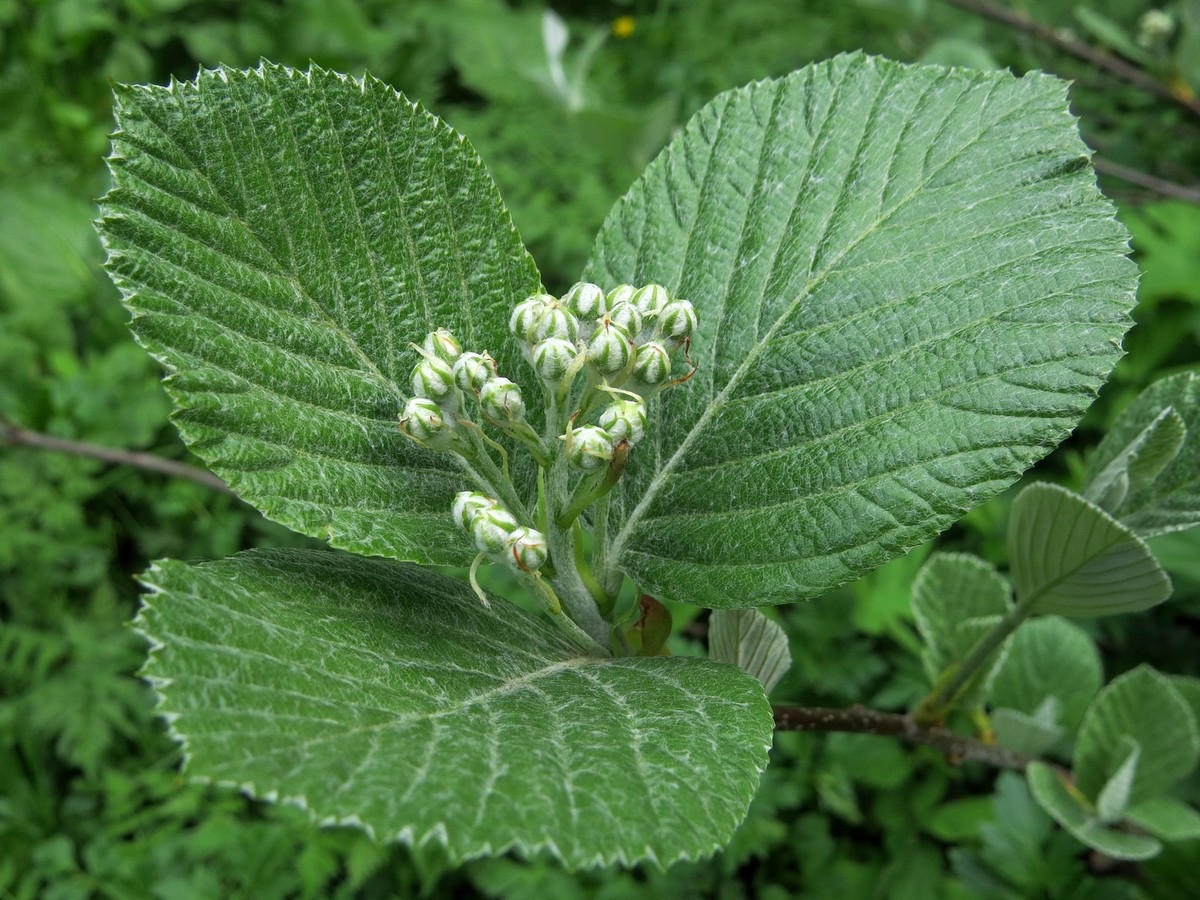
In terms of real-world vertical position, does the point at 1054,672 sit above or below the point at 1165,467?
below

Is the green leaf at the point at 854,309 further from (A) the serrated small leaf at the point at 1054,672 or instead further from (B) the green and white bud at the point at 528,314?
(A) the serrated small leaf at the point at 1054,672

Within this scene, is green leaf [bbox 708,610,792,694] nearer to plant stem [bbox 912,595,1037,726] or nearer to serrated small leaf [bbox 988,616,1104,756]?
plant stem [bbox 912,595,1037,726]

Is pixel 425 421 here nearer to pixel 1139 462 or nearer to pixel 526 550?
pixel 526 550

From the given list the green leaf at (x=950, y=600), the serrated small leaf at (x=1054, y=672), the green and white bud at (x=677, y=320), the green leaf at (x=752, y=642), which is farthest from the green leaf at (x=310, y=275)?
the serrated small leaf at (x=1054, y=672)

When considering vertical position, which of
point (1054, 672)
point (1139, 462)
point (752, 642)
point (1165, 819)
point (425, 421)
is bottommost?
point (1165, 819)

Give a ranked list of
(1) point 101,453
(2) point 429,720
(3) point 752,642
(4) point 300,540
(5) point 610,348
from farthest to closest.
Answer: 1. (4) point 300,540
2. (1) point 101,453
3. (3) point 752,642
4. (5) point 610,348
5. (2) point 429,720

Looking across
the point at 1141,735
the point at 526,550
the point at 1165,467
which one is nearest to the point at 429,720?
the point at 526,550

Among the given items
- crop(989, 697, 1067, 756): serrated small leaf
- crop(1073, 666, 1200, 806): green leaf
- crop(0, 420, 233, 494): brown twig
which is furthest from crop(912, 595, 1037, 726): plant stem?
crop(0, 420, 233, 494): brown twig
